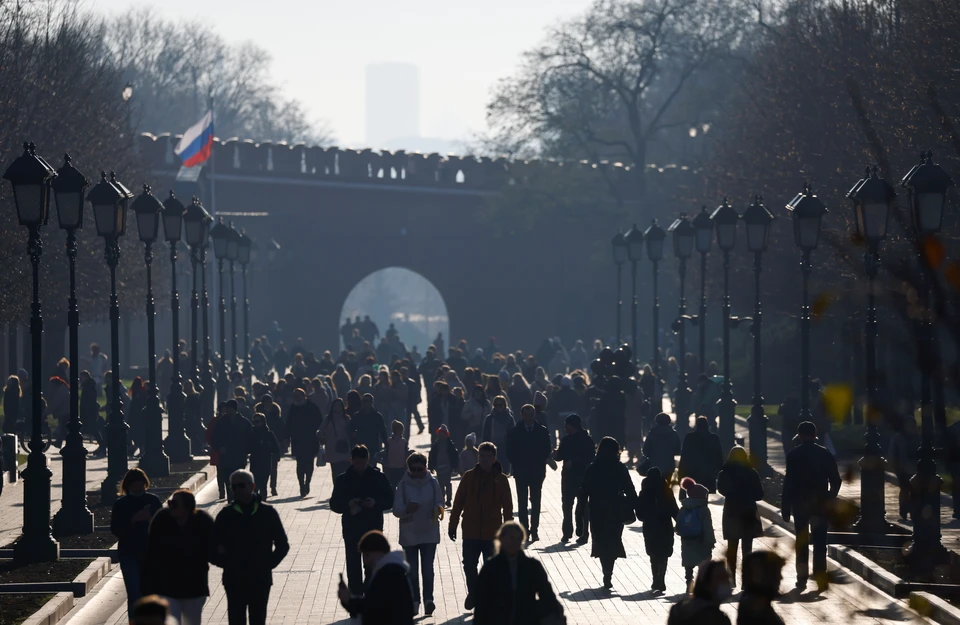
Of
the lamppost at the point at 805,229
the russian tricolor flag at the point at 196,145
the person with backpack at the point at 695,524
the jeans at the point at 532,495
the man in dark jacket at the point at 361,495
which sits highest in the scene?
the russian tricolor flag at the point at 196,145

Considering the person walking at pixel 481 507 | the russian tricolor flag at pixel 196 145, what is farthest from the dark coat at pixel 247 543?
the russian tricolor flag at pixel 196 145

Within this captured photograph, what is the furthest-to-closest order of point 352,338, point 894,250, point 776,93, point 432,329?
point 432,329 → point 352,338 → point 776,93 → point 894,250

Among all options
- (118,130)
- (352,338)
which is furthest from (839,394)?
(352,338)

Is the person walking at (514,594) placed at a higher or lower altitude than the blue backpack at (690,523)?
higher

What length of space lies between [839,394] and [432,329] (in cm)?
12050

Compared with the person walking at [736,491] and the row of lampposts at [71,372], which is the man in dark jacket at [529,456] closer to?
the person walking at [736,491]

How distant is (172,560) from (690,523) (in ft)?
Answer: 17.2

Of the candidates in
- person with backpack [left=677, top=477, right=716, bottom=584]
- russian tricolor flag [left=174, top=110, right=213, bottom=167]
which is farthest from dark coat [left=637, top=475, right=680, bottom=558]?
russian tricolor flag [left=174, top=110, right=213, bottom=167]

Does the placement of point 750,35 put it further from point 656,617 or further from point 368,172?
point 656,617

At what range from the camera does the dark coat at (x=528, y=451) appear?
17656 mm

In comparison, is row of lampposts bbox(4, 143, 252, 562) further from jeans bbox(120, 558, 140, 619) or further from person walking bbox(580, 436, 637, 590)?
person walking bbox(580, 436, 637, 590)

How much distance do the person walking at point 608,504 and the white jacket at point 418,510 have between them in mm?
1946

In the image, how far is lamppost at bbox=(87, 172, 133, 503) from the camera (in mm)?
19609

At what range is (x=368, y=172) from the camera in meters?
60.1
